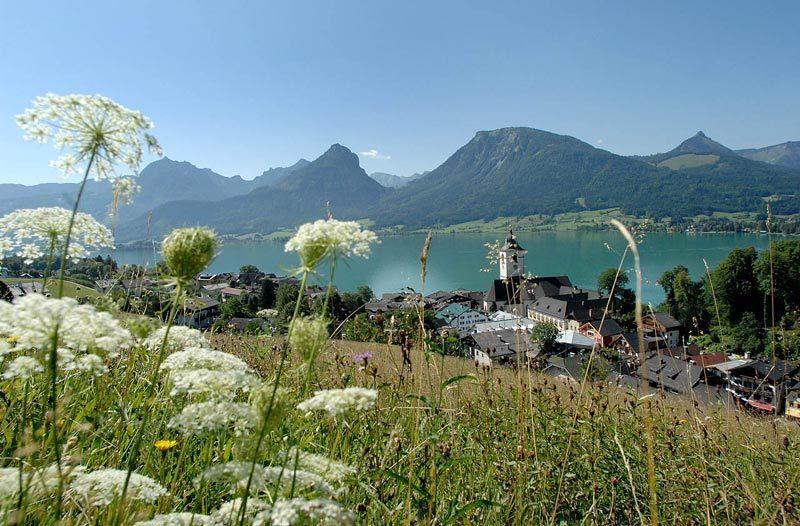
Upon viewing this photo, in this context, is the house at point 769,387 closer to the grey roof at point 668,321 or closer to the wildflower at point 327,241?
the wildflower at point 327,241

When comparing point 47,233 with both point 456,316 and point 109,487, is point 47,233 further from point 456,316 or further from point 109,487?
point 456,316

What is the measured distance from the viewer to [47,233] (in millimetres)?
1751

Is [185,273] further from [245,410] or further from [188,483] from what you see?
[188,483]

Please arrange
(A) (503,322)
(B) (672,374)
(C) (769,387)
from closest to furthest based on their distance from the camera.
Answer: (C) (769,387) < (B) (672,374) < (A) (503,322)

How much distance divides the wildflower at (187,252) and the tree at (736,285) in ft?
170

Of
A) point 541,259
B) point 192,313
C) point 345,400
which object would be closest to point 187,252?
point 345,400

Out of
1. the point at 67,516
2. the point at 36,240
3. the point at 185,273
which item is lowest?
the point at 67,516

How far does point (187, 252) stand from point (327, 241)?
0.39m

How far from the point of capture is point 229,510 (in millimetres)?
1130

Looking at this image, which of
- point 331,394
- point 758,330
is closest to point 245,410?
point 331,394

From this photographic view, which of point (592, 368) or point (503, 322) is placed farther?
point (503, 322)

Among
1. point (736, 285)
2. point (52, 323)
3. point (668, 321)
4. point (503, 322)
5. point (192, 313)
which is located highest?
point (52, 323)

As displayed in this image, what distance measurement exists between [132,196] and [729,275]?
5289 centimetres

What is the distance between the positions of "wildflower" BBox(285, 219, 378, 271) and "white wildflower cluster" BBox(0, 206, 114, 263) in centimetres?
94
